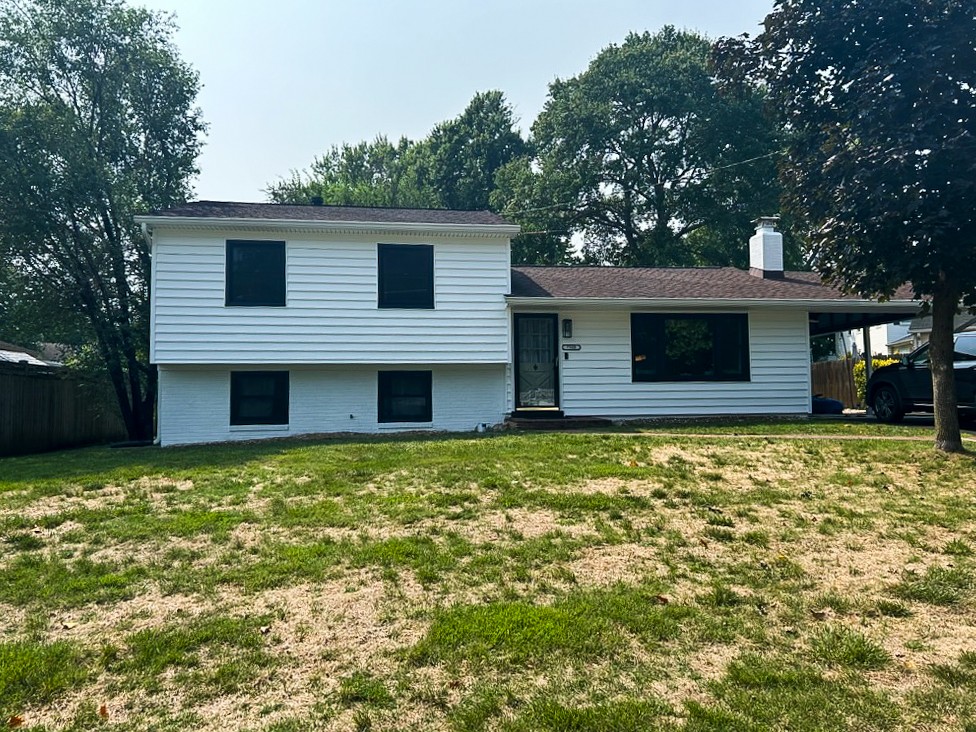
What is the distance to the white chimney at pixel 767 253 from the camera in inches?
633

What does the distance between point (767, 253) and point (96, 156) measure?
16.1 m

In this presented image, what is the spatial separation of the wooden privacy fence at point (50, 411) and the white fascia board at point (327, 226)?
4.19 meters

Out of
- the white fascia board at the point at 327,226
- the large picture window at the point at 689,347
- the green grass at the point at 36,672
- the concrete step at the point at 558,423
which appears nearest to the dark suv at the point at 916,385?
the large picture window at the point at 689,347

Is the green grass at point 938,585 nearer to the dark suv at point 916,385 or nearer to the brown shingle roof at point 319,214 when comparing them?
the dark suv at point 916,385

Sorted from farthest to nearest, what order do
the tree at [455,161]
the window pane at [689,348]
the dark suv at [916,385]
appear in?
the tree at [455,161] → the window pane at [689,348] → the dark suv at [916,385]

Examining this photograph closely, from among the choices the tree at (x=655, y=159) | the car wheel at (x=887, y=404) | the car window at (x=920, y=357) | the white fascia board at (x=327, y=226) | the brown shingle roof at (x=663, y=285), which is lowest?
the car wheel at (x=887, y=404)

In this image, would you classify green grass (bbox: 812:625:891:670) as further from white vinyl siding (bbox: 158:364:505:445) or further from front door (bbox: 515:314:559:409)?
front door (bbox: 515:314:559:409)

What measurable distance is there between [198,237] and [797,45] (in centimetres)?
1039

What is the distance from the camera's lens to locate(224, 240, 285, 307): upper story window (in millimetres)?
12914

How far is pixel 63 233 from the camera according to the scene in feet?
50.2

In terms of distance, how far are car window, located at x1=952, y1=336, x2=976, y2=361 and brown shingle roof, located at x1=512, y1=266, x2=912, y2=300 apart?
2.24 metres

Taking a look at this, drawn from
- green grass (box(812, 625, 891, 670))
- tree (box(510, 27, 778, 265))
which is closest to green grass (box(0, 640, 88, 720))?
green grass (box(812, 625, 891, 670))

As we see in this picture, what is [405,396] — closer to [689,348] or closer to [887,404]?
[689,348]

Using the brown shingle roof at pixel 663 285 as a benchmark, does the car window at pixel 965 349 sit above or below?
below
